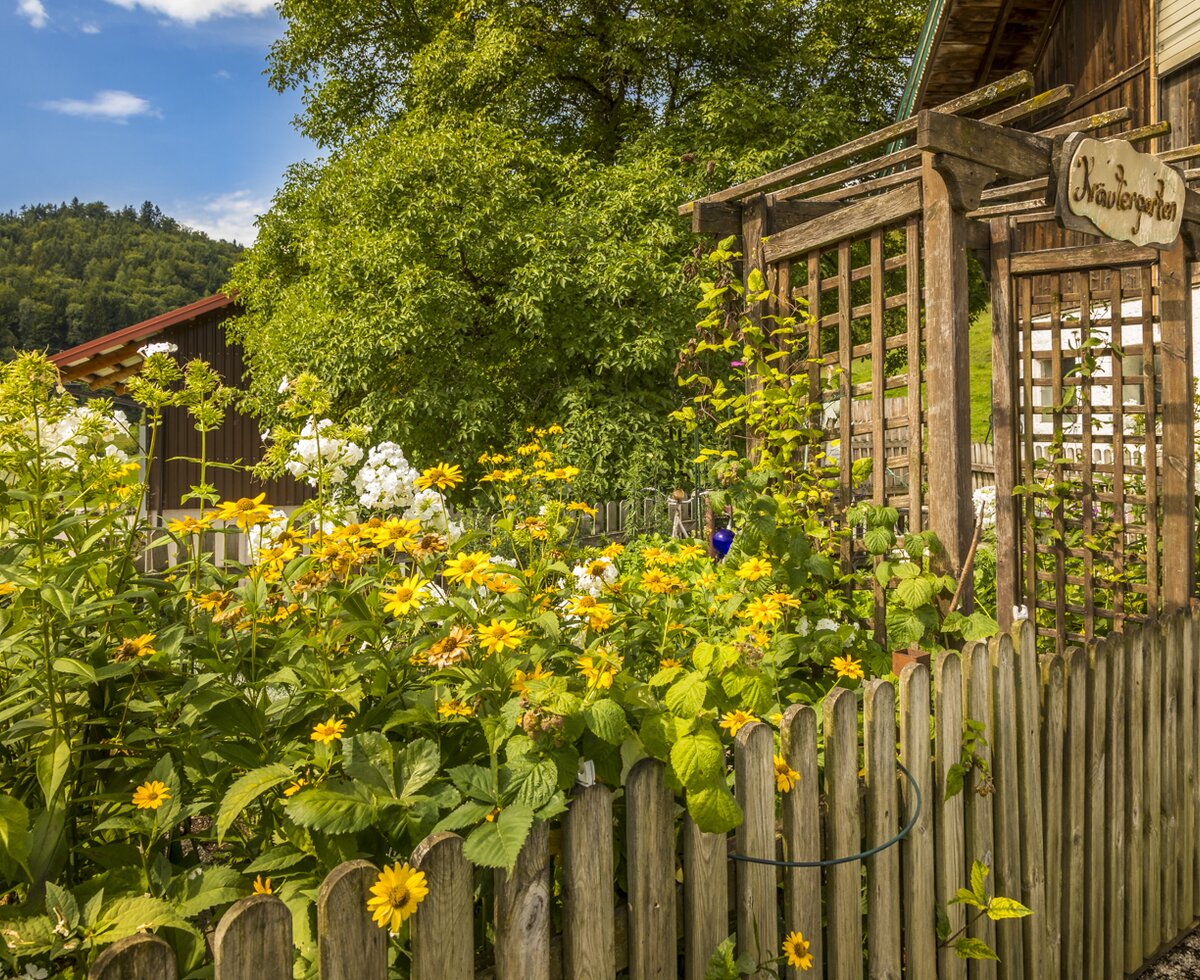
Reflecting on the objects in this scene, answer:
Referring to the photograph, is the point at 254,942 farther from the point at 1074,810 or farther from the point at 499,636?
the point at 1074,810

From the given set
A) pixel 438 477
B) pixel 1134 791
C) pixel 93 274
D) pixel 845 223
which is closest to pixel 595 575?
pixel 438 477

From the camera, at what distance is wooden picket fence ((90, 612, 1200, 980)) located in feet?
3.98

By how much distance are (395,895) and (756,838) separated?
0.75 m

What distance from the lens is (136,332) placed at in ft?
46.3

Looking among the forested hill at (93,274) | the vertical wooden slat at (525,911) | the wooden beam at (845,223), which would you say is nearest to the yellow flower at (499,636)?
the vertical wooden slat at (525,911)

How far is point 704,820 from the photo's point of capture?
142 cm

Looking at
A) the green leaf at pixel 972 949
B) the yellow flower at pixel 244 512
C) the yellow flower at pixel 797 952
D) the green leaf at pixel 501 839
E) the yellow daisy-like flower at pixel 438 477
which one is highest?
the yellow daisy-like flower at pixel 438 477

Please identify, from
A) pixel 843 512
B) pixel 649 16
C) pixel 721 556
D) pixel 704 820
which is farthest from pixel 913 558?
pixel 649 16

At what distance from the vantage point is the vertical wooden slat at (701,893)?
1.54 metres

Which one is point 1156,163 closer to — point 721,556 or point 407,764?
point 721,556

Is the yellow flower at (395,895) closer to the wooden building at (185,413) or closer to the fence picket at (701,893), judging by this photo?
the fence picket at (701,893)

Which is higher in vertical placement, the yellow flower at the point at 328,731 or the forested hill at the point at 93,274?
the forested hill at the point at 93,274

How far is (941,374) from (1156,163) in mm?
1012

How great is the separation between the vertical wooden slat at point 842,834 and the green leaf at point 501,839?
0.76m
